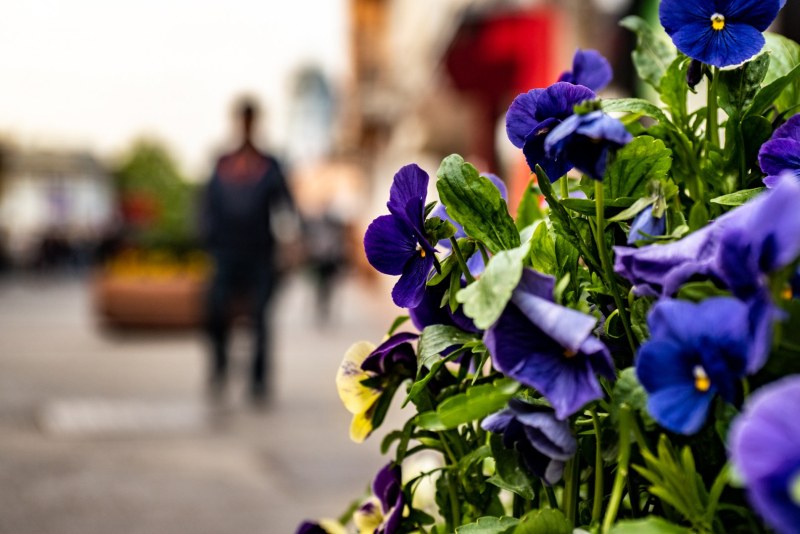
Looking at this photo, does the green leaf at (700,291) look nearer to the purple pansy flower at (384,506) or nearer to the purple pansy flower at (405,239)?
the purple pansy flower at (405,239)

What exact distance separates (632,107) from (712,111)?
8cm

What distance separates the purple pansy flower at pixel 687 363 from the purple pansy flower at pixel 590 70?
488 mm

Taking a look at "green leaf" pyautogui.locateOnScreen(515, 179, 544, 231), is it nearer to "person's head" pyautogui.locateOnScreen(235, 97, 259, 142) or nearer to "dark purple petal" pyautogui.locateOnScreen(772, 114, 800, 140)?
"dark purple petal" pyautogui.locateOnScreen(772, 114, 800, 140)

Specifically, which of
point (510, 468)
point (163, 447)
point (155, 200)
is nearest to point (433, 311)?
point (510, 468)

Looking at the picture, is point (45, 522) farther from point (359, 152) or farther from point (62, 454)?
point (359, 152)

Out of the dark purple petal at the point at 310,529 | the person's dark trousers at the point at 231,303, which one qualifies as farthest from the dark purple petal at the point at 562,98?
the person's dark trousers at the point at 231,303

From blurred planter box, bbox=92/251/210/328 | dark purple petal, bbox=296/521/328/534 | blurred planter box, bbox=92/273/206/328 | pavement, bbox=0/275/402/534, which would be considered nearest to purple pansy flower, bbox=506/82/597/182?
dark purple petal, bbox=296/521/328/534

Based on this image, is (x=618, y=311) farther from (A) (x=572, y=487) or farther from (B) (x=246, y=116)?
(B) (x=246, y=116)

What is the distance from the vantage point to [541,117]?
81 centimetres

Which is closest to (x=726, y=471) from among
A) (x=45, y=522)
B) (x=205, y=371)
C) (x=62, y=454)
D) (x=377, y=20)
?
(x=45, y=522)

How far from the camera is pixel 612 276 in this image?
2.57ft

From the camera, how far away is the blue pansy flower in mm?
797

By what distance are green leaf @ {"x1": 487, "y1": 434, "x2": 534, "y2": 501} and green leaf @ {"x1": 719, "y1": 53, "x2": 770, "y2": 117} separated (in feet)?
1.15

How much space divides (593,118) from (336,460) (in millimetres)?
4341
